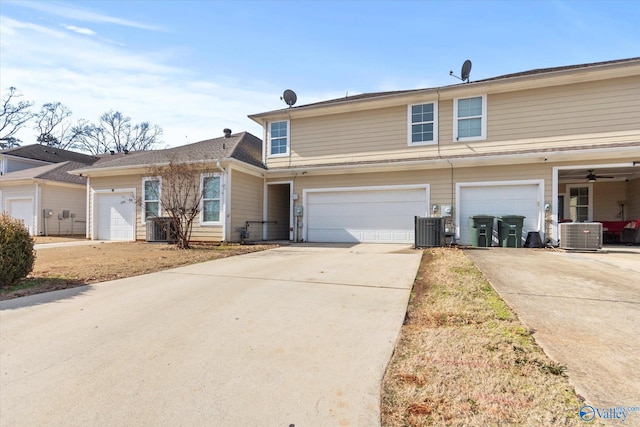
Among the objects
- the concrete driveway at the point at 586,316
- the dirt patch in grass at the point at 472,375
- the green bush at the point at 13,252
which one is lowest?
the dirt patch in grass at the point at 472,375

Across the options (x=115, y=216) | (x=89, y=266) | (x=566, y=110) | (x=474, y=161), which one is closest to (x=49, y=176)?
(x=115, y=216)

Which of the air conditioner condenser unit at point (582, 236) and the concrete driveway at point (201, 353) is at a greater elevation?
the air conditioner condenser unit at point (582, 236)

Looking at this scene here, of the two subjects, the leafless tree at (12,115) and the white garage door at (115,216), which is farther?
the leafless tree at (12,115)

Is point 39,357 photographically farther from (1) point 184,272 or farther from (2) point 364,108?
(2) point 364,108

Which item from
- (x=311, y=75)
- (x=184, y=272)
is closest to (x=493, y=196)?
(x=311, y=75)

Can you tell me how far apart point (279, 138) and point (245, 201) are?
328 centimetres

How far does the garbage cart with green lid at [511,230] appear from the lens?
9.80m

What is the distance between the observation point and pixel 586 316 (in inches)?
130

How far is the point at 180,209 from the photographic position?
10.2 m


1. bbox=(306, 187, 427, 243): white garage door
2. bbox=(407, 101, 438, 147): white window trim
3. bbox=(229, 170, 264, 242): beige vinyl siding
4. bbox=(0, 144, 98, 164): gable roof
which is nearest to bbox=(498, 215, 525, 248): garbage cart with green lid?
bbox=(306, 187, 427, 243): white garage door

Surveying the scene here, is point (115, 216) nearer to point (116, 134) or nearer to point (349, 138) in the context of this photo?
point (349, 138)

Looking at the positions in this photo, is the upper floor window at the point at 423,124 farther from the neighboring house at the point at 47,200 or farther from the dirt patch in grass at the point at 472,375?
the neighboring house at the point at 47,200

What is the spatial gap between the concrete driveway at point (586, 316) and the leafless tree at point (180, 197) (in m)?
8.55

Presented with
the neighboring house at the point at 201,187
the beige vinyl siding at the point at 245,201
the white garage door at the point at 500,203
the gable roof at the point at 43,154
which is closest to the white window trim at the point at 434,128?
the white garage door at the point at 500,203
